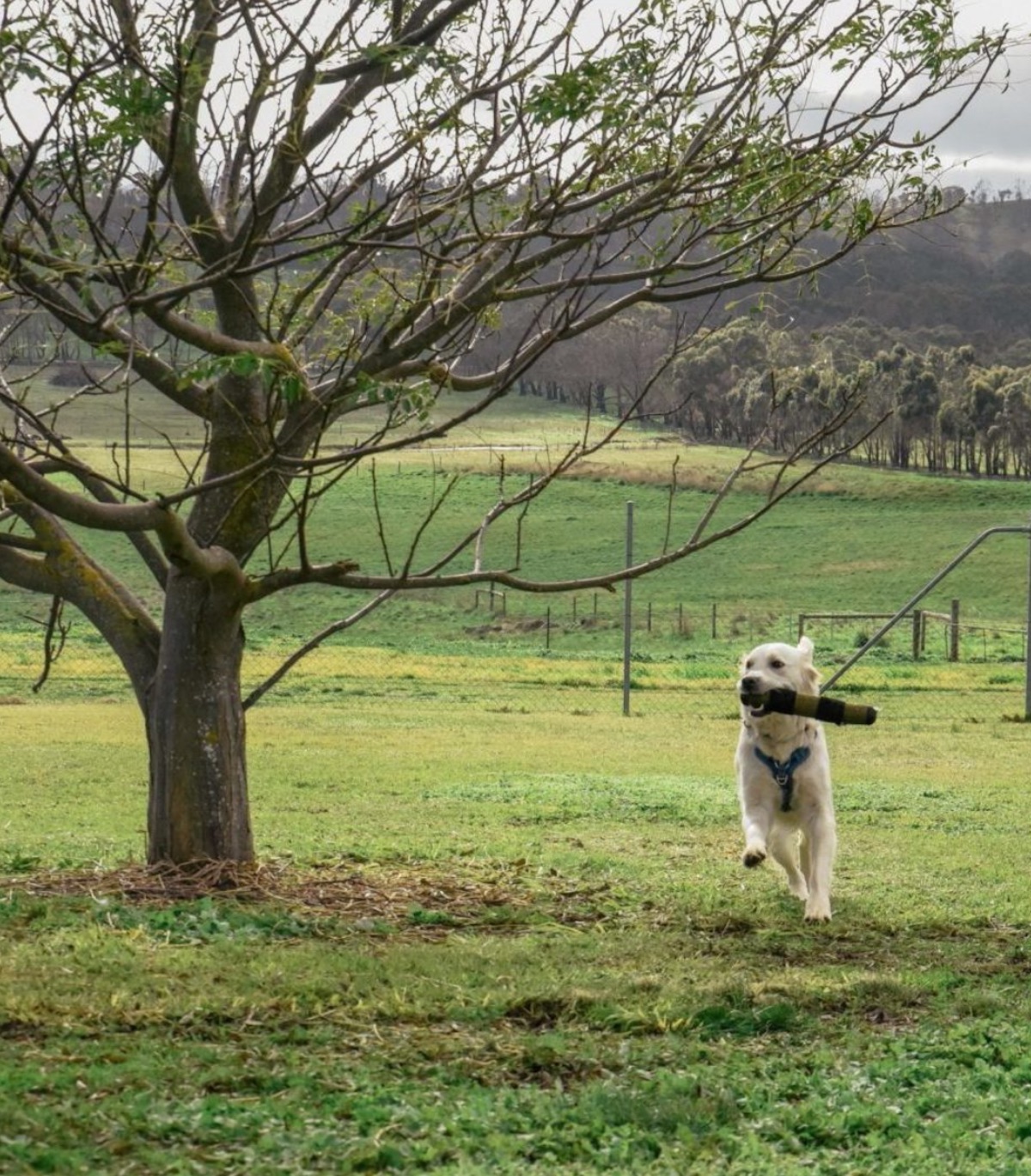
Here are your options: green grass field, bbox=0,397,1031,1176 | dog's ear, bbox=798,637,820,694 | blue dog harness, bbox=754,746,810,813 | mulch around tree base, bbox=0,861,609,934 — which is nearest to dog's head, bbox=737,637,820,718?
dog's ear, bbox=798,637,820,694

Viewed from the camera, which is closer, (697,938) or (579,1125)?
(579,1125)

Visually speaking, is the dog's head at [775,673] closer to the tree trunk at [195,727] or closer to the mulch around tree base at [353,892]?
the mulch around tree base at [353,892]

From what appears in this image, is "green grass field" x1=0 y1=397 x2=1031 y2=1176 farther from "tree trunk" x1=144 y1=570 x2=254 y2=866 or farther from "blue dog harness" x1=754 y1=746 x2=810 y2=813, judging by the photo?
"blue dog harness" x1=754 y1=746 x2=810 y2=813

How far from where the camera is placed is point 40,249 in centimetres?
837

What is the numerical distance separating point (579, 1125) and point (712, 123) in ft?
19.1

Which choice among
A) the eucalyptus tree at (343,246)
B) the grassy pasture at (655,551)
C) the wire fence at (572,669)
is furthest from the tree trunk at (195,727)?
the grassy pasture at (655,551)

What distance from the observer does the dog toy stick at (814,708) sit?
384 inches

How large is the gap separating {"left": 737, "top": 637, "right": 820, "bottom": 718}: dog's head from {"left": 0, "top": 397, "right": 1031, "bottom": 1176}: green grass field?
1.22m

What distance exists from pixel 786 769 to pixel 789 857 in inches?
26.3

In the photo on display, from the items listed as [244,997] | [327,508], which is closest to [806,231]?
[244,997]

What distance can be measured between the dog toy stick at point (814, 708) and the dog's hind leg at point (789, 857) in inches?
31.8

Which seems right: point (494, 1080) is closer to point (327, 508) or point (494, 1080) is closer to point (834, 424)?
point (834, 424)

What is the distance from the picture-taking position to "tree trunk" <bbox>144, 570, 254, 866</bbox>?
32.6 ft

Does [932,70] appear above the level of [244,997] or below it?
above
